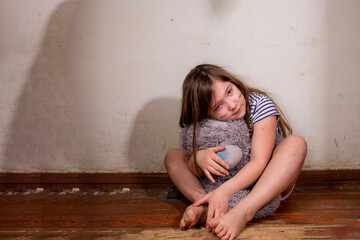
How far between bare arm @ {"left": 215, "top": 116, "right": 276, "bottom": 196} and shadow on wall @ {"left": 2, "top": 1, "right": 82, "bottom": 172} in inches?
32.2

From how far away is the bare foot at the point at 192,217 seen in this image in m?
0.81

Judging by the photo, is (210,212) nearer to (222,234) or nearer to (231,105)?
(222,234)

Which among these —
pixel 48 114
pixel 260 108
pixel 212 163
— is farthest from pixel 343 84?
pixel 48 114

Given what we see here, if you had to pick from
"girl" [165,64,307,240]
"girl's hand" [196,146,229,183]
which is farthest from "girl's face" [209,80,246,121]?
"girl's hand" [196,146,229,183]

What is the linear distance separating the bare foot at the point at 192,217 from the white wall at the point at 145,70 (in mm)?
601

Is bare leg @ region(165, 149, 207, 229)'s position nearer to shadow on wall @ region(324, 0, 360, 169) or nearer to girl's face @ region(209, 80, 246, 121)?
girl's face @ region(209, 80, 246, 121)

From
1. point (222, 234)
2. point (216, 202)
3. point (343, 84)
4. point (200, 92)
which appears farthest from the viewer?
point (343, 84)

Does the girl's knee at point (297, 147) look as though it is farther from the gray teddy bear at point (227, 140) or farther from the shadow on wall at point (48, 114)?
the shadow on wall at point (48, 114)

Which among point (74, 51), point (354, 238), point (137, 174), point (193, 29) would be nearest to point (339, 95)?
point (193, 29)

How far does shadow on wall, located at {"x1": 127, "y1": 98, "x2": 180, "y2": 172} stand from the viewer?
56.1 inches

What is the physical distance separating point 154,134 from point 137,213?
48 centimetres

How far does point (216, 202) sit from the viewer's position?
0.86 meters

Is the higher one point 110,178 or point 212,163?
point 212,163

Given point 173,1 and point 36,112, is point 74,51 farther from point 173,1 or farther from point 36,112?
point 173,1
